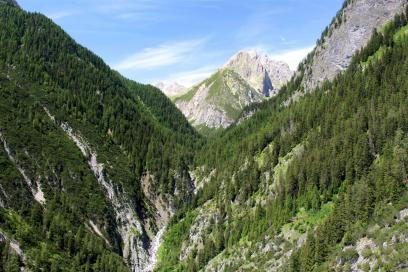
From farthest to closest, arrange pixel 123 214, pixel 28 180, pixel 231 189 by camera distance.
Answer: pixel 123 214 < pixel 231 189 < pixel 28 180

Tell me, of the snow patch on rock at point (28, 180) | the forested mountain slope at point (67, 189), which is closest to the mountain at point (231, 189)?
the snow patch on rock at point (28, 180)

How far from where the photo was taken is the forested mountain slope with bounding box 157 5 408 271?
80500mm

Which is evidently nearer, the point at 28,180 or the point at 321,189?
the point at 321,189

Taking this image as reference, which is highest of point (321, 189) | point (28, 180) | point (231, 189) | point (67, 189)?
point (28, 180)

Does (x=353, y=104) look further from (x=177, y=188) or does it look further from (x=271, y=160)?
(x=177, y=188)

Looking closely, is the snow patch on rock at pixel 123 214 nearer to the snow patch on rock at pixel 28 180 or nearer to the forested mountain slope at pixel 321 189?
the forested mountain slope at pixel 321 189

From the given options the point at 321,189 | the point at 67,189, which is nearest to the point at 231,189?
the point at 321,189

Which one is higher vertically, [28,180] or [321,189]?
[28,180]

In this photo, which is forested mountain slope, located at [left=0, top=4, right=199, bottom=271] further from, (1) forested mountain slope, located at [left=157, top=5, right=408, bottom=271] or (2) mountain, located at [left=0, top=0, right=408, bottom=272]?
(1) forested mountain slope, located at [left=157, top=5, right=408, bottom=271]

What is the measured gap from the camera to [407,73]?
129625mm

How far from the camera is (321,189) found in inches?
4382

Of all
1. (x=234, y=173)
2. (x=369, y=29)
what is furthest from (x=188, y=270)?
(x=369, y=29)

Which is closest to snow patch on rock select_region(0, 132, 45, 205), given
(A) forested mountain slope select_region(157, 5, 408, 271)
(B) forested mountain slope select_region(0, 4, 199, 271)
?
(B) forested mountain slope select_region(0, 4, 199, 271)

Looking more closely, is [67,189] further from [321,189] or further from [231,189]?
[321,189]
